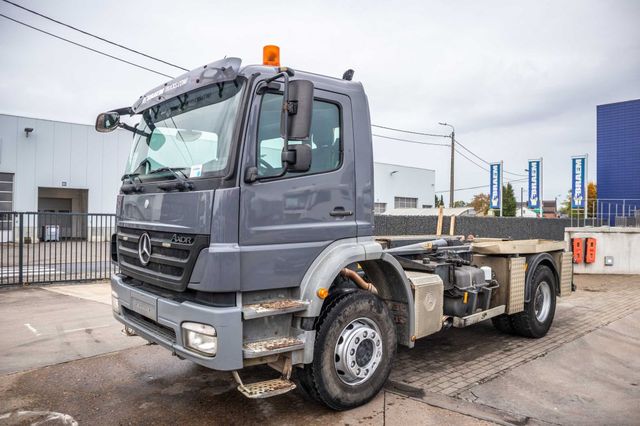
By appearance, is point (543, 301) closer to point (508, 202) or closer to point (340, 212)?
point (340, 212)

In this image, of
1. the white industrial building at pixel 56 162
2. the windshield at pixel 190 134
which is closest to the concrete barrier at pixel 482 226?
the windshield at pixel 190 134

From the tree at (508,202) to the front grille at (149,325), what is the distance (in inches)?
2384

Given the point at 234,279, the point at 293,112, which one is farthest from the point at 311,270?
the point at 293,112

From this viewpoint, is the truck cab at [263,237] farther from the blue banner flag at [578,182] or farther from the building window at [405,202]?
the building window at [405,202]

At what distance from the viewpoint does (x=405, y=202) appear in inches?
1726

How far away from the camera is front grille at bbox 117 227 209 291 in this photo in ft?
11.5

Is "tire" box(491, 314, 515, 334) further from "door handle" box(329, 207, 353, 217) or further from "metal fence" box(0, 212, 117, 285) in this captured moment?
"metal fence" box(0, 212, 117, 285)

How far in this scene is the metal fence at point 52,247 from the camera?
33.5 feet

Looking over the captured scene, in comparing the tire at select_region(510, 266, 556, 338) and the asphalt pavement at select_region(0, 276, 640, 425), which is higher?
the tire at select_region(510, 266, 556, 338)

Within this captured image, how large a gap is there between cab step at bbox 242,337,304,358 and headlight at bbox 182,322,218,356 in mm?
236

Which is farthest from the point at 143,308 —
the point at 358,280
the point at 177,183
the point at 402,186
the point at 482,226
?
the point at 402,186

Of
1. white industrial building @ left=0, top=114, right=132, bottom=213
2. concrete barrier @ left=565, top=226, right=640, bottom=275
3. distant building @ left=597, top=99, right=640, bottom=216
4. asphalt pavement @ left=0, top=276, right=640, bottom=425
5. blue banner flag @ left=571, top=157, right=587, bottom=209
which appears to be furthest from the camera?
white industrial building @ left=0, top=114, right=132, bottom=213

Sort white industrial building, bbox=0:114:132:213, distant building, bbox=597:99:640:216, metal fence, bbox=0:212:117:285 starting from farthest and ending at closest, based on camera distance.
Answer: white industrial building, bbox=0:114:132:213
distant building, bbox=597:99:640:216
metal fence, bbox=0:212:117:285

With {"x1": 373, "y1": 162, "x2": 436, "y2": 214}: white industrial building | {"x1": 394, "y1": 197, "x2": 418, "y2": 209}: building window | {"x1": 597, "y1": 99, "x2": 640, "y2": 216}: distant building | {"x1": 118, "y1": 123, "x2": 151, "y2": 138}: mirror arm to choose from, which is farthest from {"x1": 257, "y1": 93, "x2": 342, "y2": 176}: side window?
{"x1": 394, "y1": 197, "x2": 418, "y2": 209}: building window
